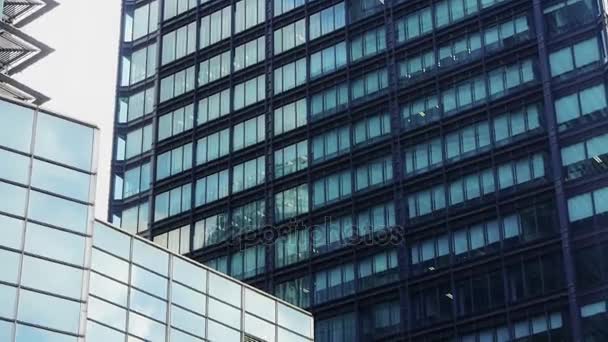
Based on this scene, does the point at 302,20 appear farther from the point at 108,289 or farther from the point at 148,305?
the point at 108,289

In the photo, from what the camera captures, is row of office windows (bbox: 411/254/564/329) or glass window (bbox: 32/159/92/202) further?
row of office windows (bbox: 411/254/564/329)

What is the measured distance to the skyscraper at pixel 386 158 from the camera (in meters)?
89.3

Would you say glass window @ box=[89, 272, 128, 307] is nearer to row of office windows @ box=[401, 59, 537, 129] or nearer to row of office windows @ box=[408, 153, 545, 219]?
row of office windows @ box=[408, 153, 545, 219]

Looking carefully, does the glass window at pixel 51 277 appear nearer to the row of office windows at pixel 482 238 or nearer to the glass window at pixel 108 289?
the glass window at pixel 108 289

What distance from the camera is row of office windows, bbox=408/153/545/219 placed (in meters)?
91.8

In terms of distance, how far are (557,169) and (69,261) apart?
155 feet

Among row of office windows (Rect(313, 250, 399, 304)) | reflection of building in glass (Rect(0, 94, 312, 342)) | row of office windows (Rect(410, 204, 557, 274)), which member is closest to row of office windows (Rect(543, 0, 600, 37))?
row of office windows (Rect(410, 204, 557, 274))

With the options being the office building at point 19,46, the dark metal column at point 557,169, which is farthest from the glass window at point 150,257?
the dark metal column at point 557,169

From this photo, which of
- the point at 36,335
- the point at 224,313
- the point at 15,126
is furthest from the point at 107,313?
the point at 15,126

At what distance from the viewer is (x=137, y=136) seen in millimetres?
118000

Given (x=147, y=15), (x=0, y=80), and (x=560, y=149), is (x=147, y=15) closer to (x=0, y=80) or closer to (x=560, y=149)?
(x=560, y=149)

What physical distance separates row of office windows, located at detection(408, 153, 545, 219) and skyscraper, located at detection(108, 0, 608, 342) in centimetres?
Result: 15

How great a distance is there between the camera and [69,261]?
50750 mm

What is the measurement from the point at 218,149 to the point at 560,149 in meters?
32.9
